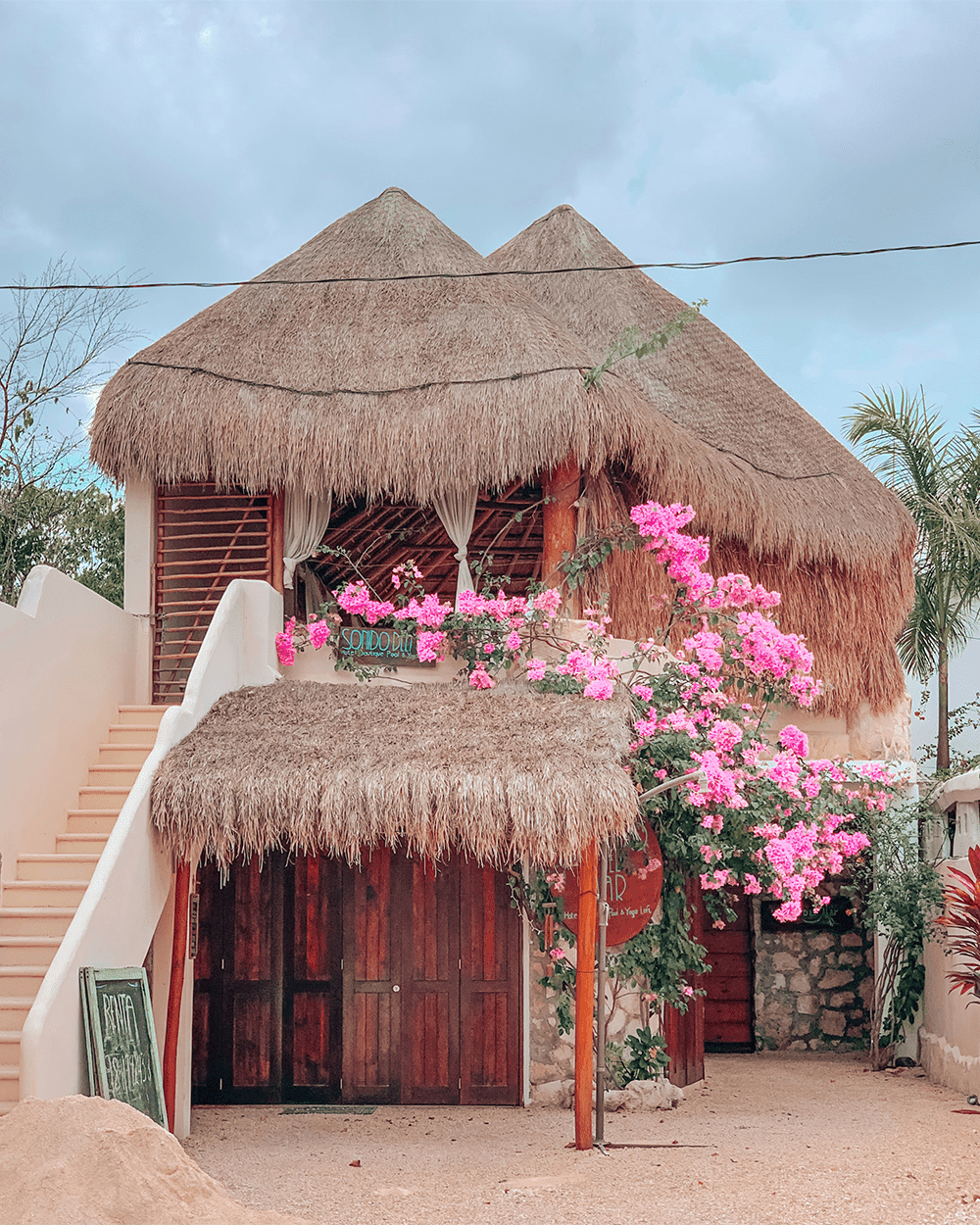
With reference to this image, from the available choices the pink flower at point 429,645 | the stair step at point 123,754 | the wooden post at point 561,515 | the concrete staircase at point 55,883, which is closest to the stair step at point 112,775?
the concrete staircase at point 55,883

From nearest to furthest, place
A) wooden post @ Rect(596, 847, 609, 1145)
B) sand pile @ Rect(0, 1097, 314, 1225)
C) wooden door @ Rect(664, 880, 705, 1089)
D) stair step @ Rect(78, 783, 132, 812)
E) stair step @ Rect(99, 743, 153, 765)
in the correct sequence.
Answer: sand pile @ Rect(0, 1097, 314, 1225) → wooden post @ Rect(596, 847, 609, 1145) → stair step @ Rect(78, 783, 132, 812) → stair step @ Rect(99, 743, 153, 765) → wooden door @ Rect(664, 880, 705, 1089)

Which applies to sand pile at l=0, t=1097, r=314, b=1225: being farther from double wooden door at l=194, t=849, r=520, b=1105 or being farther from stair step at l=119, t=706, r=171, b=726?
double wooden door at l=194, t=849, r=520, b=1105

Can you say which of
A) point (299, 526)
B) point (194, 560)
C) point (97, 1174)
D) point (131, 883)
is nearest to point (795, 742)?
point (299, 526)

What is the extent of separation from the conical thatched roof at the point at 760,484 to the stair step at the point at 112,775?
355 centimetres

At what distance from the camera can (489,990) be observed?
26.1 feet

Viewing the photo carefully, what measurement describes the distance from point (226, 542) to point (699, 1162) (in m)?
5.22

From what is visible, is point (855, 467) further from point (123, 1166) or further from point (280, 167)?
point (123, 1166)

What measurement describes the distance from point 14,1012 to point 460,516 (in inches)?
169

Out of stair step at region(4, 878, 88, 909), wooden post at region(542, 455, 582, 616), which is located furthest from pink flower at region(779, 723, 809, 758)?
stair step at region(4, 878, 88, 909)

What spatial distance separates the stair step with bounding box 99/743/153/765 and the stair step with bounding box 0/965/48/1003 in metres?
1.82

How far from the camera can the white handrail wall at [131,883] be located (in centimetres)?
491

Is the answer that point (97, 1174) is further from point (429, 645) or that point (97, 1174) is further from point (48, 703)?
point (429, 645)

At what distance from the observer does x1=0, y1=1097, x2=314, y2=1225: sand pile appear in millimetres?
3705

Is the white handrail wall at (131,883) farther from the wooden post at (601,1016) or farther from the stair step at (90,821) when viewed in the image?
the wooden post at (601,1016)
